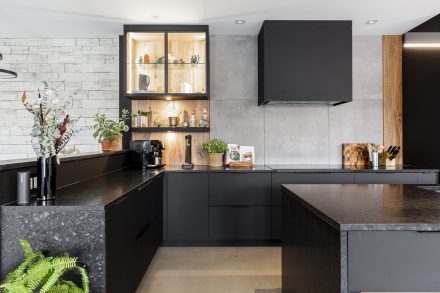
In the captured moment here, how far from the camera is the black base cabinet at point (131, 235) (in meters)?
1.81

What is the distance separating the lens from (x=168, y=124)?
14.7ft

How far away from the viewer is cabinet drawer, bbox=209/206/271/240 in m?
3.87

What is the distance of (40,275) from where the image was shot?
1.42 metres

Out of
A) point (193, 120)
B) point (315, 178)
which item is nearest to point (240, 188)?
point (315, 178)

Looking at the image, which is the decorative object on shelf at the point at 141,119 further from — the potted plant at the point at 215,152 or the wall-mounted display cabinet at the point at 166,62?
the potted plant at the point at 215,152

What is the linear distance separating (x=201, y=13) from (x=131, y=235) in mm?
2518


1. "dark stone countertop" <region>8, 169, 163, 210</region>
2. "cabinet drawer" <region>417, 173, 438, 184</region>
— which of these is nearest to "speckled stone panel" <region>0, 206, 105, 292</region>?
"dark stone countertop" <region>8, 169, 163, 210</region>

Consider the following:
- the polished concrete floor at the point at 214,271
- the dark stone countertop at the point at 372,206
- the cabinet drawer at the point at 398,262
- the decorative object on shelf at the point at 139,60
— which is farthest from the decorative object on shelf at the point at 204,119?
the cabinet drawer at the point at 398,262

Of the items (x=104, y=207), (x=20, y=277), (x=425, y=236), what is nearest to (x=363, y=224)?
(x=425, y=236)

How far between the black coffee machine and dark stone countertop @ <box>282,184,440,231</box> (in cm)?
211

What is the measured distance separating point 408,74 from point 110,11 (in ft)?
12.1

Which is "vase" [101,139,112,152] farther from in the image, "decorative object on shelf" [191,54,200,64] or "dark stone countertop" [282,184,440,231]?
"dark stone countertop" [282,184,440,231]

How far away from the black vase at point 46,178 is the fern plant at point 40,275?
29cm

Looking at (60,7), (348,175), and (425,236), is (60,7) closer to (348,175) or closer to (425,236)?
(348,175)
